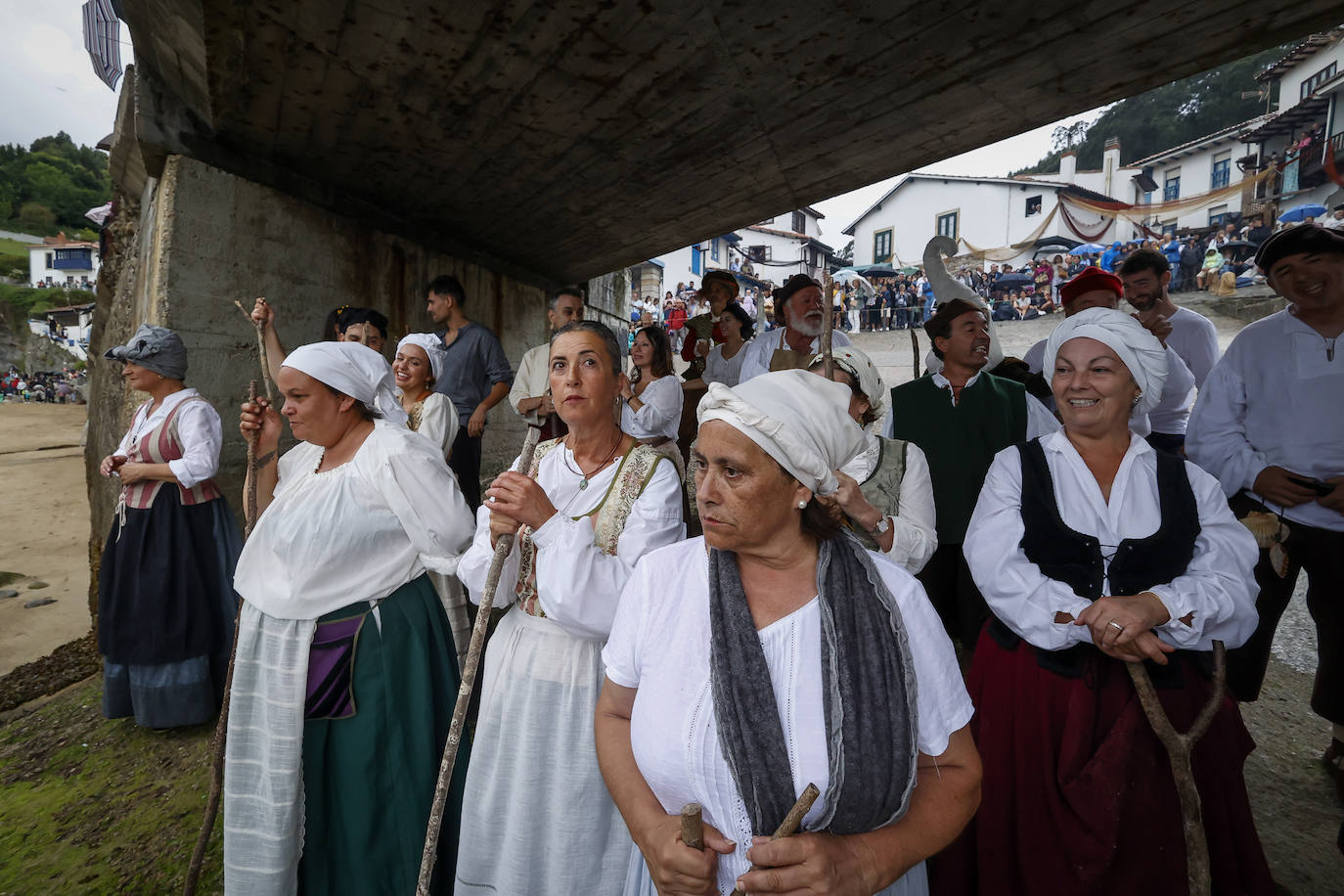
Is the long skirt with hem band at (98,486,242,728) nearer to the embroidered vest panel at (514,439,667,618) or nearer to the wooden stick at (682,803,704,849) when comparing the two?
the embroidered vest panel at (514,439,667,618)

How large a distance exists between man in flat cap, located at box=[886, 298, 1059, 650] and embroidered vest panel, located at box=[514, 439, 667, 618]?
1949 millimetres

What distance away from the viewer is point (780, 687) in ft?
4.40

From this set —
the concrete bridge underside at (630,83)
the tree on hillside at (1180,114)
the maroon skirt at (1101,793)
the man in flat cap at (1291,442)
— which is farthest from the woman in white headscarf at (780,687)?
the tree on hillside at (1180,114)

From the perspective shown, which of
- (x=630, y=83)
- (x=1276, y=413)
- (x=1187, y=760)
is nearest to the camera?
(x=1187, y=760)

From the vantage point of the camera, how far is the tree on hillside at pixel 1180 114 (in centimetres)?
4006

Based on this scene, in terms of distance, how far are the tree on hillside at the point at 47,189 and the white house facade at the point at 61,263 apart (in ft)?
34.1

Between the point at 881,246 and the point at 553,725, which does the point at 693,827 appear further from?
the point at 881,246

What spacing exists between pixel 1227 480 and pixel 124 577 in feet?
19.5

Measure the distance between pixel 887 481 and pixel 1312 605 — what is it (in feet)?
7.32

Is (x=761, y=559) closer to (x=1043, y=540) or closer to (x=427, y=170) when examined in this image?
(x=1043, y=540)

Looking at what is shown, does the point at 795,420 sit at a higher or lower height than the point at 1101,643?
higher

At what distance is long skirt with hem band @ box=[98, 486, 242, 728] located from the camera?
374 centimetres

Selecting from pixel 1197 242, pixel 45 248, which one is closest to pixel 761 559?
pixel 1197 242

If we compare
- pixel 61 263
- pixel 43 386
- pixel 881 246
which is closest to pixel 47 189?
pixel 61 263
